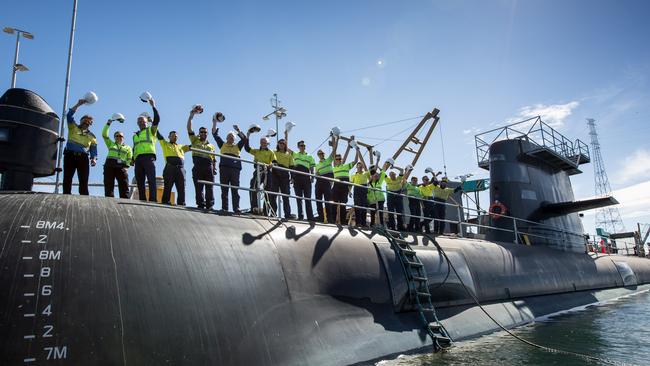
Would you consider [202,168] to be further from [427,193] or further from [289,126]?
[427,193]

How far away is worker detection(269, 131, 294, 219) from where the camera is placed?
31.5ft

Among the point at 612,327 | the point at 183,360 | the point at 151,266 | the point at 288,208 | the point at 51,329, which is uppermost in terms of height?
the point at 288,208

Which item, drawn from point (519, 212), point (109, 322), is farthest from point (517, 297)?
point (109, 322)

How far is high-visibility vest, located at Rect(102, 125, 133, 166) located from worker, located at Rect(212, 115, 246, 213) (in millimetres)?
1766

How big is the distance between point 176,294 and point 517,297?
10.8 metres

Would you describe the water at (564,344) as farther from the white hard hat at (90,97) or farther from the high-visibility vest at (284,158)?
the white hard hat at (90,97)

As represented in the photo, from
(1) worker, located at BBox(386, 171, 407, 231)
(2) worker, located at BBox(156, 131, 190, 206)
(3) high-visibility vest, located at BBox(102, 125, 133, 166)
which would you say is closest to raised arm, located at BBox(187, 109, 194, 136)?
(2) worker, located at BBox(156, 131, 190, 206)

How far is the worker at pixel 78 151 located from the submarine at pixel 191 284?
1510mm

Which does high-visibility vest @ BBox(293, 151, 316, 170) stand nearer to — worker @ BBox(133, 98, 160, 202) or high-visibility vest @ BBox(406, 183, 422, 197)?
worker @ BBox(133, 98, 160, 202)

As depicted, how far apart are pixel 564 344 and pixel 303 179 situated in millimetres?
6408

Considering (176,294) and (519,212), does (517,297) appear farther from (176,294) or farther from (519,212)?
(176,294)

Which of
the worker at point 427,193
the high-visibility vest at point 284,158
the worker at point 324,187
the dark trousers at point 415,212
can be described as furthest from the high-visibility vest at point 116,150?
the worker at point 427,193

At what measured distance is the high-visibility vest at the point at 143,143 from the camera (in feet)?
27.5

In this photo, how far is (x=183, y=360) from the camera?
15.9 feet
